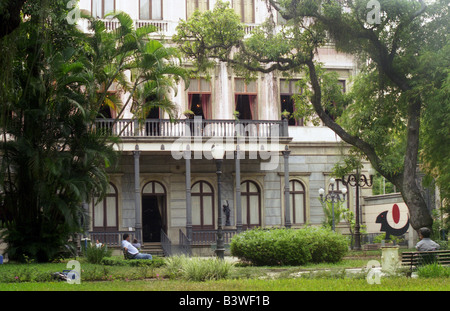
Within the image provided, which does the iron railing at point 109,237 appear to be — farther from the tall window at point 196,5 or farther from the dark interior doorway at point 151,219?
the tall window at point 196,5

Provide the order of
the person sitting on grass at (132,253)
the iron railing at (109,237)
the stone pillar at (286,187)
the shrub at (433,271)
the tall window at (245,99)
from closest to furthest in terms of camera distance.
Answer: the shrub at (433,271) → the person sitting on grass at (132,253) → the iron railing at (109,237) → the stone pillar at (286,187) → the tall window at (245,99)

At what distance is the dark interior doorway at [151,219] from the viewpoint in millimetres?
32688

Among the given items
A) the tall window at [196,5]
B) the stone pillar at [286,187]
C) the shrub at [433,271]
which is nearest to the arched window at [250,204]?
the stone pillar at [286,187]

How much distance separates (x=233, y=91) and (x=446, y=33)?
13490 mm

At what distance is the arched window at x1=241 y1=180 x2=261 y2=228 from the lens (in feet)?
107

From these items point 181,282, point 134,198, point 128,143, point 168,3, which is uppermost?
point 168,3

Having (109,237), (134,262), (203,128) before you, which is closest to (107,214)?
(109,237)

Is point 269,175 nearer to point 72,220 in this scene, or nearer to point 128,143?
point 128,143

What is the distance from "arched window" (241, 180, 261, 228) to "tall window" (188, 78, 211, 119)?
3587mm

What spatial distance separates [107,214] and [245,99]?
26.3 feet

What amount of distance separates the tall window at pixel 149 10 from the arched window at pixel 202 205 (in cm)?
763
